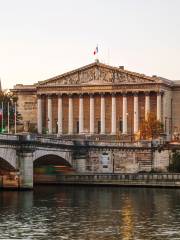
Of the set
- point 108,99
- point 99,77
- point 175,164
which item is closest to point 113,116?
point 108,99

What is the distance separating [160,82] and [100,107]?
49.4 ft

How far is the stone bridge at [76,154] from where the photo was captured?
122 metres

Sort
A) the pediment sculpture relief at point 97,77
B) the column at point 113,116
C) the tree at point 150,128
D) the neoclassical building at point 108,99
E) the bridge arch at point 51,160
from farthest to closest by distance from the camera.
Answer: the column at point 113,116, the pediment sculpture relief at point 97,77, the neoclassical building at point 108,99, the tree at point 150,128, the bridge arch at point 51,160

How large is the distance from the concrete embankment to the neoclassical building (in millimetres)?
53307

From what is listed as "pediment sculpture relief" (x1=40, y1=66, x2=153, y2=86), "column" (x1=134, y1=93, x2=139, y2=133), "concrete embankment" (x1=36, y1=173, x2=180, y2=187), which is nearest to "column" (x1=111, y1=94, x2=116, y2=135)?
"pediment sculpture relief" (x1=40, y1=66, x2=153, y2=86)

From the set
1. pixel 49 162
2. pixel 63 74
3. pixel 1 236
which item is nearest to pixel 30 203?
pixel 1 236

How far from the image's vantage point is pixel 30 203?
336 feet

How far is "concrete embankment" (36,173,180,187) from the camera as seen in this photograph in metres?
129

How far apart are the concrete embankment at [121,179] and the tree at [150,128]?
35959 millimetres

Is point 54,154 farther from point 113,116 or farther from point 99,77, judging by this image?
point 113,116

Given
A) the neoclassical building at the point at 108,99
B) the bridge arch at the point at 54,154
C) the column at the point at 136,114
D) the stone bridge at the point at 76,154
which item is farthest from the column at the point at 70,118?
the bridge arch at the point at 54,154

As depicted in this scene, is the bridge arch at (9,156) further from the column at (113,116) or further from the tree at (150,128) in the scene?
the column at (113,116)

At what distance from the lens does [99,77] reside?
192250 millimetres

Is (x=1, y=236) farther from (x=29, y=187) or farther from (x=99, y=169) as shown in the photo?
(x=99, y=169)
